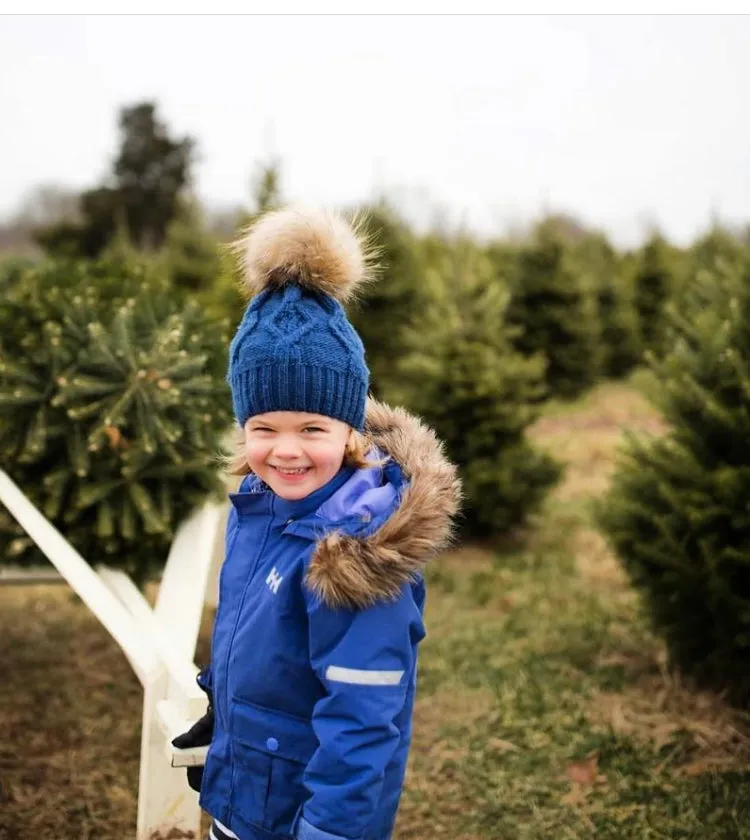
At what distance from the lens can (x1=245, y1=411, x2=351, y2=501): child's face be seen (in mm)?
1861

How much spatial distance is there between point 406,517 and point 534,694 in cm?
276

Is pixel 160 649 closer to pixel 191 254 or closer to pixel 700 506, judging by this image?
pixel 700 506

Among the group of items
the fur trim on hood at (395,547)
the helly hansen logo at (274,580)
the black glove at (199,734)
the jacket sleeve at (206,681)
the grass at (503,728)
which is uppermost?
the fur trim on hood at (395,547)

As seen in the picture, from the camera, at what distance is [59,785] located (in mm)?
3531

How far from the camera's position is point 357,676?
1.68 m

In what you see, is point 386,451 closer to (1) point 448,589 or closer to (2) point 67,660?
(2) point 67,660

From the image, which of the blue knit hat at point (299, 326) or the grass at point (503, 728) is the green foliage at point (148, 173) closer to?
the grass at point (503, 728)

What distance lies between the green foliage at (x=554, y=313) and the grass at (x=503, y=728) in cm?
789

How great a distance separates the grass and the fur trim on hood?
1.87 meters

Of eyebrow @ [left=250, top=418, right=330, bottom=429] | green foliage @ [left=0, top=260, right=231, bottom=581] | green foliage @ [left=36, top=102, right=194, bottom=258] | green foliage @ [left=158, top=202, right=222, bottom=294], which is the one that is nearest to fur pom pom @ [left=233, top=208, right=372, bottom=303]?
eyebrow @ [left=250, top=418, right=330, bottom=429]

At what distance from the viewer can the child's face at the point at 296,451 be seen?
1861 mm

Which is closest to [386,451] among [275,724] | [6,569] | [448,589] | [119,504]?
[275,724]

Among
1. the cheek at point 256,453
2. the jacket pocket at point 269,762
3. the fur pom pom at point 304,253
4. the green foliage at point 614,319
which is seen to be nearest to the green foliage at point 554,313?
the green foliage at point 614,319

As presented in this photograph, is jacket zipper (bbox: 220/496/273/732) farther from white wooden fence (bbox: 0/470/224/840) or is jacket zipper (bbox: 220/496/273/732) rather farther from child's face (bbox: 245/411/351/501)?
white wooden fence (bbox: 0/470/224/840)
